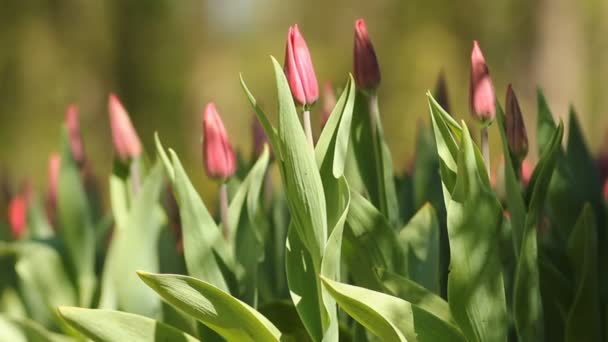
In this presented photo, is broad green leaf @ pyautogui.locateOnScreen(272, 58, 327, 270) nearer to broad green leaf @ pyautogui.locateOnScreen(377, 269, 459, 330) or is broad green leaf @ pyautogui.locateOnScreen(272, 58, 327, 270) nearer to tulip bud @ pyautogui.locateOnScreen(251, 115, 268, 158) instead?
broad green leaf @ pyautogui.locateOnScreen(377, 269, 459, 330)

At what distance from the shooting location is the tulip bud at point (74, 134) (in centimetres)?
151

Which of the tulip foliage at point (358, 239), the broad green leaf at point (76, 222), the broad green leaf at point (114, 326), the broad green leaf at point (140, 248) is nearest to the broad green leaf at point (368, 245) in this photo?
the tulip foliage at point (358, 239)

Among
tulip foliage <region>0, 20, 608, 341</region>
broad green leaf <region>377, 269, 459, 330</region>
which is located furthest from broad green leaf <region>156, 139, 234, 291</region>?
broad green leaf <region>377, 269, 459, 330</region>

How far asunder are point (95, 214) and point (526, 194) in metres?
1.15

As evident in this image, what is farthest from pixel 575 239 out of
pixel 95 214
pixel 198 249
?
pixel 95 214

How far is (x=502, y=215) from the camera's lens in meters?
0.97

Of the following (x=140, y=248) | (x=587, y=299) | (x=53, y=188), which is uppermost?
(x=53, y=188)

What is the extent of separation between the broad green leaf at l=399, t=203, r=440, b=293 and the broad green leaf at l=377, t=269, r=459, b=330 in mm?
82

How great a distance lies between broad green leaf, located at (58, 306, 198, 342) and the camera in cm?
97

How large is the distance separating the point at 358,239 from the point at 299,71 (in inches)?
8.3

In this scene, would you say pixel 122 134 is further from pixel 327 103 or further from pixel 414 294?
pixel 414 294

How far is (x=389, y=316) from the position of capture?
36.3 inches

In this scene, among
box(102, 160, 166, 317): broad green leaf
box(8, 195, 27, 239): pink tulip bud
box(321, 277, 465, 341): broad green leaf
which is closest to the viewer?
box(321, 277, 465, 341): broad green leaf

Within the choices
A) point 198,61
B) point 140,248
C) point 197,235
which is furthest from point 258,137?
point 198,61
